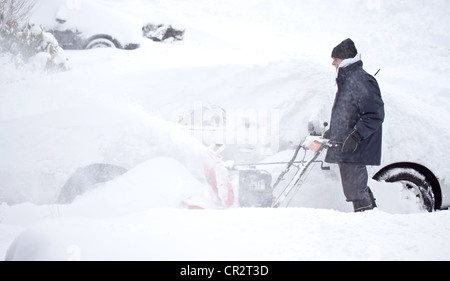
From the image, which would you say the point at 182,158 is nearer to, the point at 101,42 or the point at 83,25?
the point at 101,42

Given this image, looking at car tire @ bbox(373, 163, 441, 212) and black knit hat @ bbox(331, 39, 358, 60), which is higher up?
black knit hat @ bbox(331, 39, 358, 60)

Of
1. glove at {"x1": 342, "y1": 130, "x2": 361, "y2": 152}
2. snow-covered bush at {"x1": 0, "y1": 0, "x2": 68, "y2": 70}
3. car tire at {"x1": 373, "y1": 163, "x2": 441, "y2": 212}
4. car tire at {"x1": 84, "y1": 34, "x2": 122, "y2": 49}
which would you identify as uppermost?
car tire at {"x1": 84, "y1": 34, "x2": 122, "y2": 49}

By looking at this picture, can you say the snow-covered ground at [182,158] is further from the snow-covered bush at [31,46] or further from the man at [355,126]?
the man at [355,126]

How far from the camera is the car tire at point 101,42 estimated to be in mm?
7428

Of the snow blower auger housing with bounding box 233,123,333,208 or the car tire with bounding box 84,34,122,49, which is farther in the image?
the car tire with bounding box 84,34,122,49

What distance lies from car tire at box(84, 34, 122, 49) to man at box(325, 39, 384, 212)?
19.9ft

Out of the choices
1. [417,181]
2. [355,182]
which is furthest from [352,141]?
[417,181]

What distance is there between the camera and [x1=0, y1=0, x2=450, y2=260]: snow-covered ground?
1.38 metres

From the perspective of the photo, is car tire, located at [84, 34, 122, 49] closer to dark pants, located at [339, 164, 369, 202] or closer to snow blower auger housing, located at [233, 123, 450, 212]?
snow blower auger housing, located at [233, 123, 450, 212]

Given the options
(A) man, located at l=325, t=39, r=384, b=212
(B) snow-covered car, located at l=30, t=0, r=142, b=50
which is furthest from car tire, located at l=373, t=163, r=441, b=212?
(B) snow-covered car, located at l=30, t=0, r=142, b=50

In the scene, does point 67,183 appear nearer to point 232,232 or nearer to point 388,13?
Result: point 232,232
